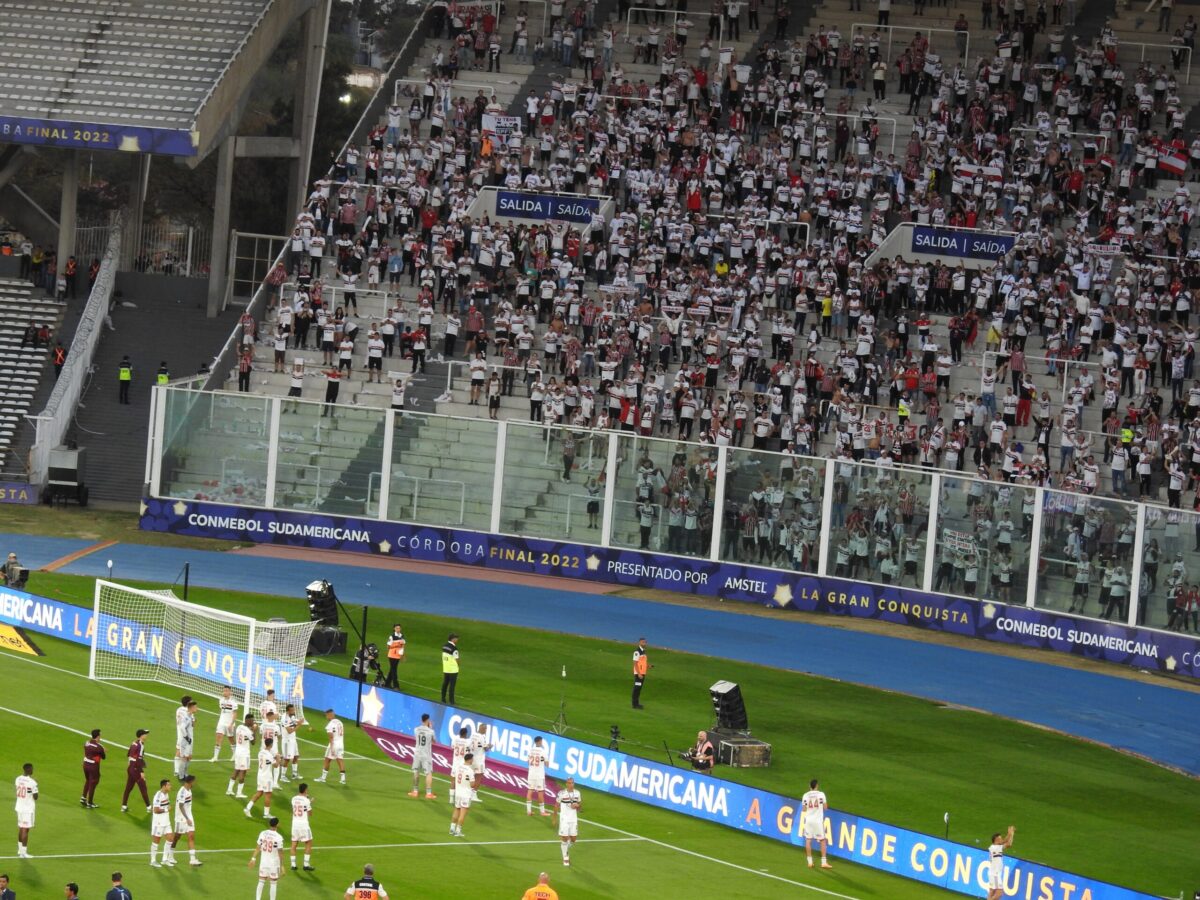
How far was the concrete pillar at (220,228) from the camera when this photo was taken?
6125 cm

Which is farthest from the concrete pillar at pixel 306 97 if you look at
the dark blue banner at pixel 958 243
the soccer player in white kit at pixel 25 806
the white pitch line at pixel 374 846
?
the soccer player in white kit at pixel 25 806

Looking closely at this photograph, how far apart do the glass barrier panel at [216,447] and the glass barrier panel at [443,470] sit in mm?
3500

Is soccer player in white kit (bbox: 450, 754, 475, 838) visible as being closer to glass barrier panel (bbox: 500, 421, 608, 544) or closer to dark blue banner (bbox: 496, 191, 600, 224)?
glass barrier panel (bbox: 500, 421, 608, 544)

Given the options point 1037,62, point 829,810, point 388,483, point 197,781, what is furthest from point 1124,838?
point 1037,62

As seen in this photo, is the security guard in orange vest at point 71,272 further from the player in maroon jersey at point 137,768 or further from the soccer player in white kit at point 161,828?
the soccer player in white kit at point 161,828

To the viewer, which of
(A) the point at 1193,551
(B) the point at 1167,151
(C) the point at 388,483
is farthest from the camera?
(B) the point at 1167,151

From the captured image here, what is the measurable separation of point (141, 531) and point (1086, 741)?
24911 mm

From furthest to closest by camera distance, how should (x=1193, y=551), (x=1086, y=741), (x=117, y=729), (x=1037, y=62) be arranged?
(x=1037, y=62), (x=1193, y=551), (x=1086, y=741), (x=117, y=729)

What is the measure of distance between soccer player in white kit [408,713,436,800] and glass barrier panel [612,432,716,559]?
621 inches

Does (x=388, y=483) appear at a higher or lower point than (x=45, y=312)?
lower

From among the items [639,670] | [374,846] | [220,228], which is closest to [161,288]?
[220,228]

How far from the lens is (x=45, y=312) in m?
59.2

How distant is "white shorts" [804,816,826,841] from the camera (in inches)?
1163

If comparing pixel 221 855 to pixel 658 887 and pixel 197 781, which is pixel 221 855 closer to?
pixel 197 781
